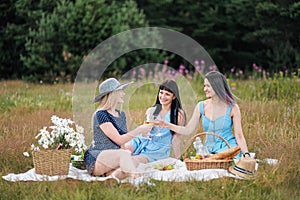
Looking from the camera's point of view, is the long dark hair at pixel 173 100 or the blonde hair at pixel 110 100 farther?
the long dark hair at pixel 173 100

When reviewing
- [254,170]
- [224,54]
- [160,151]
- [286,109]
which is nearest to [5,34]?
[224,54]

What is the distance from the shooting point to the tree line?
1236cm

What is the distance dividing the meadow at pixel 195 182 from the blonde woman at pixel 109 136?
316 millimetres

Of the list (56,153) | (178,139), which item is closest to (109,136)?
(56,153)

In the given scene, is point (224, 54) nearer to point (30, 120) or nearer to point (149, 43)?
point (149, 43)

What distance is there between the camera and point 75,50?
1251 cm

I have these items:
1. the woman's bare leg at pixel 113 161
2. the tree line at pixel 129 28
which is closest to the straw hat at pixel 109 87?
the woman's bare leg at pixel 113 161


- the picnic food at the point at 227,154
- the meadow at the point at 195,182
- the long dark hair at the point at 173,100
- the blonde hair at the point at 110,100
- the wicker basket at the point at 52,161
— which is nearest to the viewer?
the meadow at the point at 195,182

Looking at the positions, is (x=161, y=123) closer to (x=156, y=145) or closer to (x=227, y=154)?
(x=156, y=145)

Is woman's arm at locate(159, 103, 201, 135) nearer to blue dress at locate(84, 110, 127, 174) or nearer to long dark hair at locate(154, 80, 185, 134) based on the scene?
long dark hair at locate(154, 80, 185, 134)

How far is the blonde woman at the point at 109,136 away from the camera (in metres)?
4.45

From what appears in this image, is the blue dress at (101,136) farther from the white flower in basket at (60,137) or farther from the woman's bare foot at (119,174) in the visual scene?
the woman's bare foot at (119,174)

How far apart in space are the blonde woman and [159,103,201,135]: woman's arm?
0.15 metres

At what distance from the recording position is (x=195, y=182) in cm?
413
